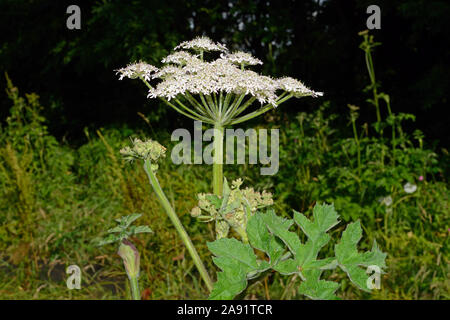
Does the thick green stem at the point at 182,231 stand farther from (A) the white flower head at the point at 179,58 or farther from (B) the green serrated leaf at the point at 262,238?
(A) the white flower head at the point at 179,58

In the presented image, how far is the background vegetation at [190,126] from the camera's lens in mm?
3197

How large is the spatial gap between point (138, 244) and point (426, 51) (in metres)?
4.22

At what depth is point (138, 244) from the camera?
316 centimetres

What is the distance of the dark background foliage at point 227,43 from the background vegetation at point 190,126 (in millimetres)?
23

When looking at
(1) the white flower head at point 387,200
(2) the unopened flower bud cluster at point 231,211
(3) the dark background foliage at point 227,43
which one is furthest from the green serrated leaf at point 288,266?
(3) the dark background foliage at point 227,43

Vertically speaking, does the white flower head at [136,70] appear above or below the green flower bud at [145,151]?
above

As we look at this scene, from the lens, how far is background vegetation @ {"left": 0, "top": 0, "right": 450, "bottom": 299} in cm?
320

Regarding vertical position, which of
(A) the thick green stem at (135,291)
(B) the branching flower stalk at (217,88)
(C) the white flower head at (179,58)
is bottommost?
(A) the thick green stem at (135,291)

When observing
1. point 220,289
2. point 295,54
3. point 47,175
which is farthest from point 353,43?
point 220,289

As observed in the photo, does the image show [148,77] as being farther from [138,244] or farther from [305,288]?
[138,244]

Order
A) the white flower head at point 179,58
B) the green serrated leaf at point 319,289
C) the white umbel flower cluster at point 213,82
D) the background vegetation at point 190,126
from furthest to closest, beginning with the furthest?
the background vegetation at point 190,126
the white flower head at point 179,58
the white umbel flower cluster at point 213,82
the green serrated leaf at point 319,289

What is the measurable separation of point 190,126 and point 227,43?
52.1 inches

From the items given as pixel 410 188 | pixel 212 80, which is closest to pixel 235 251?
pixel 212 80

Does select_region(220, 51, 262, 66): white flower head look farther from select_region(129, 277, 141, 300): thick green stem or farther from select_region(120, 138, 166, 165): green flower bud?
select_region(129, 277, 141, 300): thick green stem
